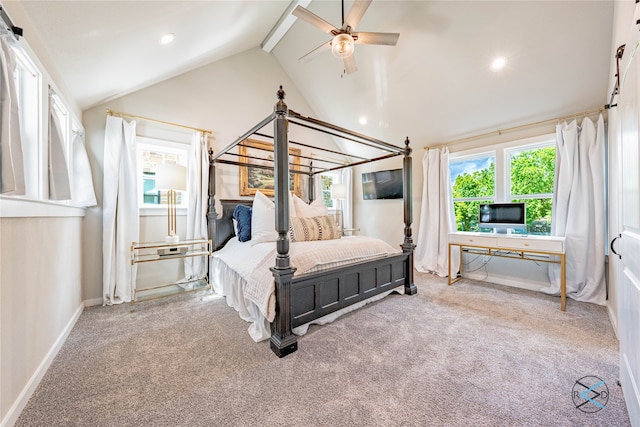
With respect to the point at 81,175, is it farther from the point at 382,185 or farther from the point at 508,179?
the point at 508,179

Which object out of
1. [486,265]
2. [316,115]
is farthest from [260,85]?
[486,265]

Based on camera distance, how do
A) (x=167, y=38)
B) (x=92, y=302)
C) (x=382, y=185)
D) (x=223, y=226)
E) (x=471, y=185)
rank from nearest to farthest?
(x=167, y=38), (x=92, y=302), (x=223, y=226), (x=471, y=185), (x=382, y=185)

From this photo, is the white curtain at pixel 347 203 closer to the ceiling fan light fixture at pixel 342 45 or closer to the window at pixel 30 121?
the ceiling fan light fixture at pixel 342 45

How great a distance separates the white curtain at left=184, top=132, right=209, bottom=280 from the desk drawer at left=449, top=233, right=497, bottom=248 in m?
3.51

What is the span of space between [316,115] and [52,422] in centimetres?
505

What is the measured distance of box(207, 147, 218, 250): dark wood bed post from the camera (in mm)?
3406

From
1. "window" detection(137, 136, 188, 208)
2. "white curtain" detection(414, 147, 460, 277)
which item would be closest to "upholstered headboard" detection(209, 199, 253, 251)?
"window" detection(137, 136, 188, 208)

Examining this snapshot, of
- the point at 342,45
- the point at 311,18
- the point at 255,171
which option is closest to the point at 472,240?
the point at 342,45

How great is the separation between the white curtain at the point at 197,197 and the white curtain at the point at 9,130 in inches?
84.3

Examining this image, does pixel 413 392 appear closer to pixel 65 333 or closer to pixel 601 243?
pixel 65 333

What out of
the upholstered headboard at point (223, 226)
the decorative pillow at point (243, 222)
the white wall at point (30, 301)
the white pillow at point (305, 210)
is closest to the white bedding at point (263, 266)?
the decorative pillow at point (243, 222)

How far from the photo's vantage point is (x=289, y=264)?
1950mm

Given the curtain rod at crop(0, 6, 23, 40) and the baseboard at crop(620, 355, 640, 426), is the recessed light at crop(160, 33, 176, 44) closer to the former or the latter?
the curtain rod at crop(0, 6, 23, 40)

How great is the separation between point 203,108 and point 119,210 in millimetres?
1804
